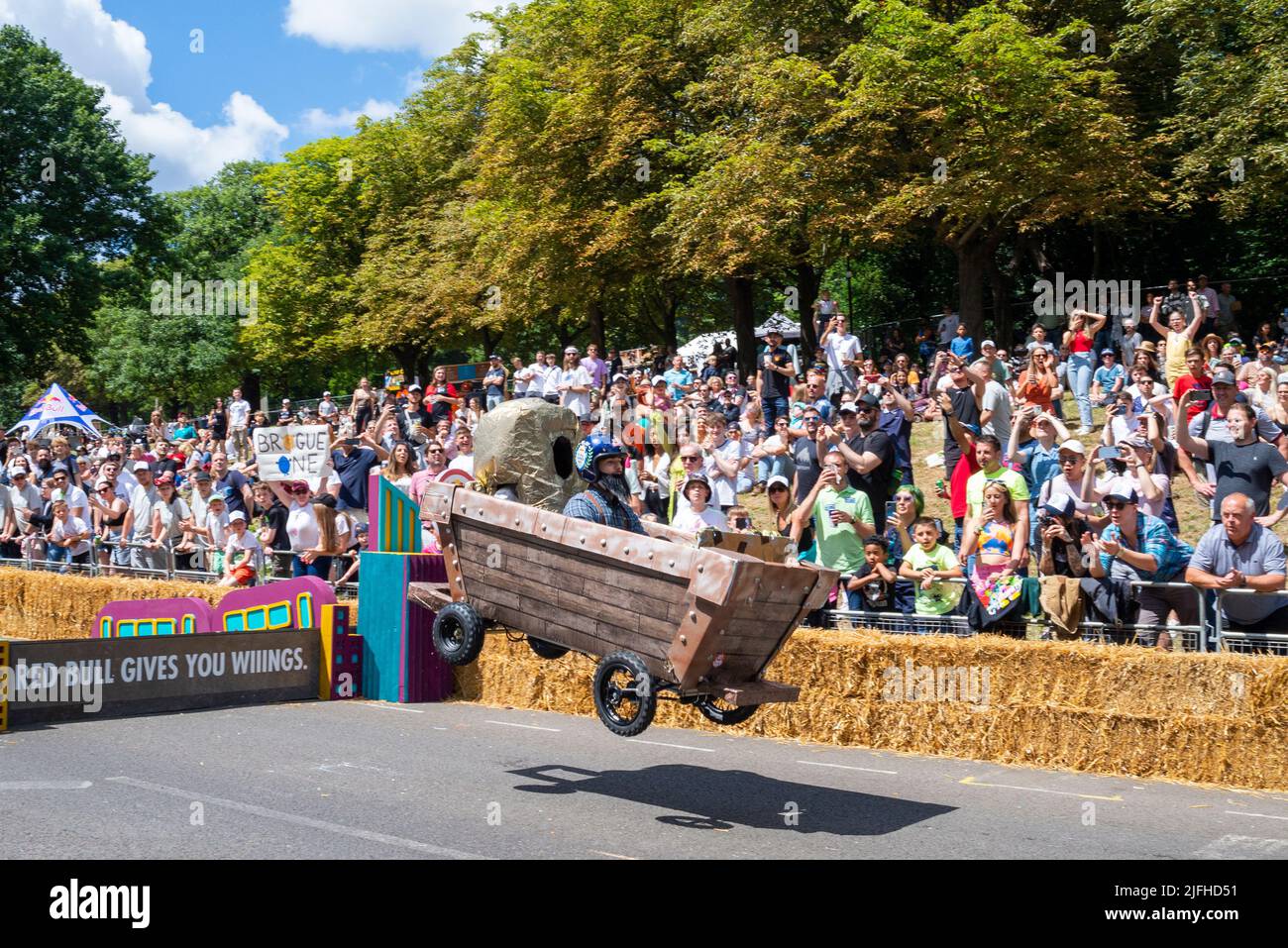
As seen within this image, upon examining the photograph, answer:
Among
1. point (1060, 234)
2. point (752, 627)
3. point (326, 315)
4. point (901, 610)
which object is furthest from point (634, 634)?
point (326, 315)

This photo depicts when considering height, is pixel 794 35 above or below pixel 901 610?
above

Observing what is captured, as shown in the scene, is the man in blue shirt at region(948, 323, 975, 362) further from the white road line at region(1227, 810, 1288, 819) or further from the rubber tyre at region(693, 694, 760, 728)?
the rubber tyre at region(693, 694, 760, 728)

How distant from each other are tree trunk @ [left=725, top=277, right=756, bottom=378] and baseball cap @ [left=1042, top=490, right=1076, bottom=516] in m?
23.7

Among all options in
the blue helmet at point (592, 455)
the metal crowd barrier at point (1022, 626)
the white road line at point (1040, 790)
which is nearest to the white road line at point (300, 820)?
the blue helmet at point (592, 455)

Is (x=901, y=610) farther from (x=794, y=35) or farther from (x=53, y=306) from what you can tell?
(x=53, y=306)

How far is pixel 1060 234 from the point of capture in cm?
3938

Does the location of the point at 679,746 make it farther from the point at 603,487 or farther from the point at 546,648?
the point at 603,487

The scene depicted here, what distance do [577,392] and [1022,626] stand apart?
Result: 1425 cm

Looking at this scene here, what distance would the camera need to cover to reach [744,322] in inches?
1444

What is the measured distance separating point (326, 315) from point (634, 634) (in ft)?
172

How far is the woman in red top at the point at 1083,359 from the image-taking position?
20781 mm

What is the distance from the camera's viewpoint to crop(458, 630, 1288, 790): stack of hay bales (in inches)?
364

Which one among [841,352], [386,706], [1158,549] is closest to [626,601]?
[1158,549]
